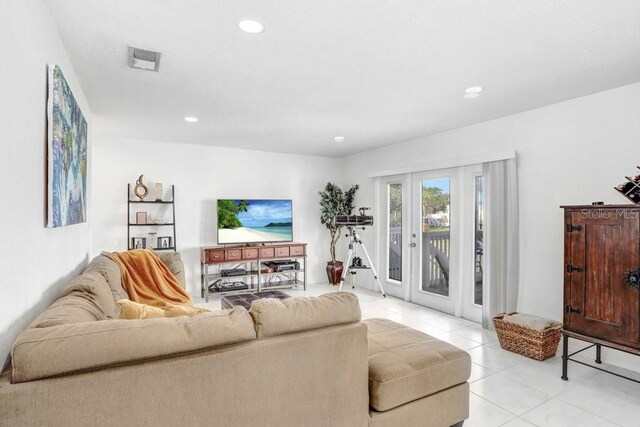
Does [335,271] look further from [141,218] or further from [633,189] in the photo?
[633,189]

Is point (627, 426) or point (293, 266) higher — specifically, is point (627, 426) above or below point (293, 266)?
below

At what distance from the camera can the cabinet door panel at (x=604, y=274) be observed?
8.14 ft

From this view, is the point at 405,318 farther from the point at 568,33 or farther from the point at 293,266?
the point at 568,33

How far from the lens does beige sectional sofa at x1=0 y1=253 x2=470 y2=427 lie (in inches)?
44.0

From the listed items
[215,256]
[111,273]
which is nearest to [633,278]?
[111,273]

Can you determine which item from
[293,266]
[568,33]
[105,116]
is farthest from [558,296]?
[105,116]

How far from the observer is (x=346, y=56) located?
7.94 ft

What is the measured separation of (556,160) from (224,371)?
355cm

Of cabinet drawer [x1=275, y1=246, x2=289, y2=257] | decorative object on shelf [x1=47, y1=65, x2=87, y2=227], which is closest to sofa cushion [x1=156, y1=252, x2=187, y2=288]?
decorative object on shelf [x1=47, y1=65, x2=87, y2=227]

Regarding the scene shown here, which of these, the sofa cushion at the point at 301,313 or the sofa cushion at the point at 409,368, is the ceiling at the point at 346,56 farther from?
the sofa cushion at the point at 409,368

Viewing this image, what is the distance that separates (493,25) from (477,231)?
2.76 metres

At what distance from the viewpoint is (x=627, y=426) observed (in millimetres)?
2180
